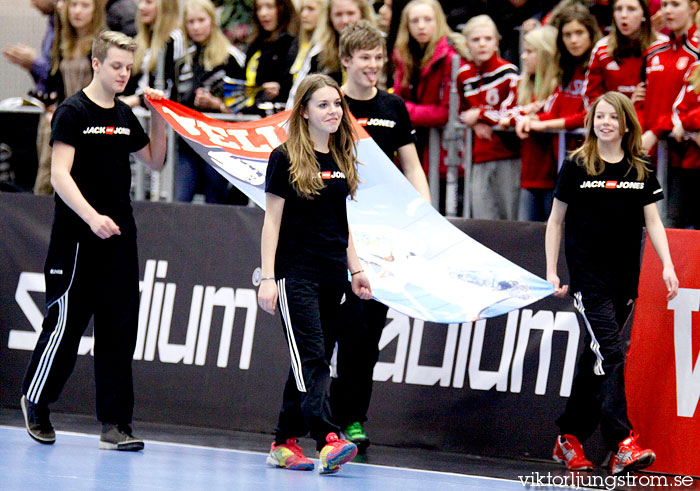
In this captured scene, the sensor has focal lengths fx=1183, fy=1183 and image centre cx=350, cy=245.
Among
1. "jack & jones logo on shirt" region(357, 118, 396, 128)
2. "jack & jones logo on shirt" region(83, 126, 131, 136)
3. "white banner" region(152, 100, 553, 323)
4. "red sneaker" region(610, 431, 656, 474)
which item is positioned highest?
"jack & jones logo on shirt" region(357, 118, 396, 128)

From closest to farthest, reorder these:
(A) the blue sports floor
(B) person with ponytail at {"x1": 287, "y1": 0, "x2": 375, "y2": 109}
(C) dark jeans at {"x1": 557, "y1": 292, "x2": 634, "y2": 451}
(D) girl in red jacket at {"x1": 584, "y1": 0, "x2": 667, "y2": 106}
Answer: (A) the blue sports floor, (C) dark jeans at {"x1": 557, "y1": 292, "x2": 634, "y2": 451}, (D) girl in red jacket at {"x1": 584, "y1": 0, "x2": 667, "y2": 106}, (B) person with ponytail at {"x1": 287, "y1": 0, "x2": 375, "y2": 109}

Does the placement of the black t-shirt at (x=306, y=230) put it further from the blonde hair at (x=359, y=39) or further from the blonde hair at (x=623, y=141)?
the blonde hair at (x=623, y=141)

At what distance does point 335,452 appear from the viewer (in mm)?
6441

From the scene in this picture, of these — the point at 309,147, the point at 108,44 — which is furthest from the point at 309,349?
the point at 108,44

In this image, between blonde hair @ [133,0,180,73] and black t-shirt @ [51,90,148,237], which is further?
blonde hair @ [133,0,180,73]

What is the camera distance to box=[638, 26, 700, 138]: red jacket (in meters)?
8.10

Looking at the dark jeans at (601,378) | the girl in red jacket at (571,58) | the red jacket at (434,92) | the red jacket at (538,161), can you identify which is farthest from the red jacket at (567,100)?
the dark jeans at (601,378)

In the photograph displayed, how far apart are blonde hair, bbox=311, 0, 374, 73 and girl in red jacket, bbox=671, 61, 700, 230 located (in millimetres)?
2481


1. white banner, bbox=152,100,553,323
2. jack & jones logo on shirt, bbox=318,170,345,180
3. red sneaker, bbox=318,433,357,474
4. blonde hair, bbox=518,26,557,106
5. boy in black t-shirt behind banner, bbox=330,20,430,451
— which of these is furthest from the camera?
blonde hair, bbox=518,26,557,106

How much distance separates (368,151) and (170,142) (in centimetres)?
249

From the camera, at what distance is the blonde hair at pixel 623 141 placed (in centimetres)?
700

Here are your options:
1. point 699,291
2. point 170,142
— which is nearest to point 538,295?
point 699,291

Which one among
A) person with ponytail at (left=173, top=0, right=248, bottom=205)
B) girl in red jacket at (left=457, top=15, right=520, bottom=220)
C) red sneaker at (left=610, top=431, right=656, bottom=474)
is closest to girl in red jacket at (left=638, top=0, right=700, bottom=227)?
girl in red jacket at (left=457, top=15, right=520, bottom=220)

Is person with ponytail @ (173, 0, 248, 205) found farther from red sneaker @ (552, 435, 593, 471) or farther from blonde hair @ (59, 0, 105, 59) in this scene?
red sneaker @ (552, 435, 593, 471)
